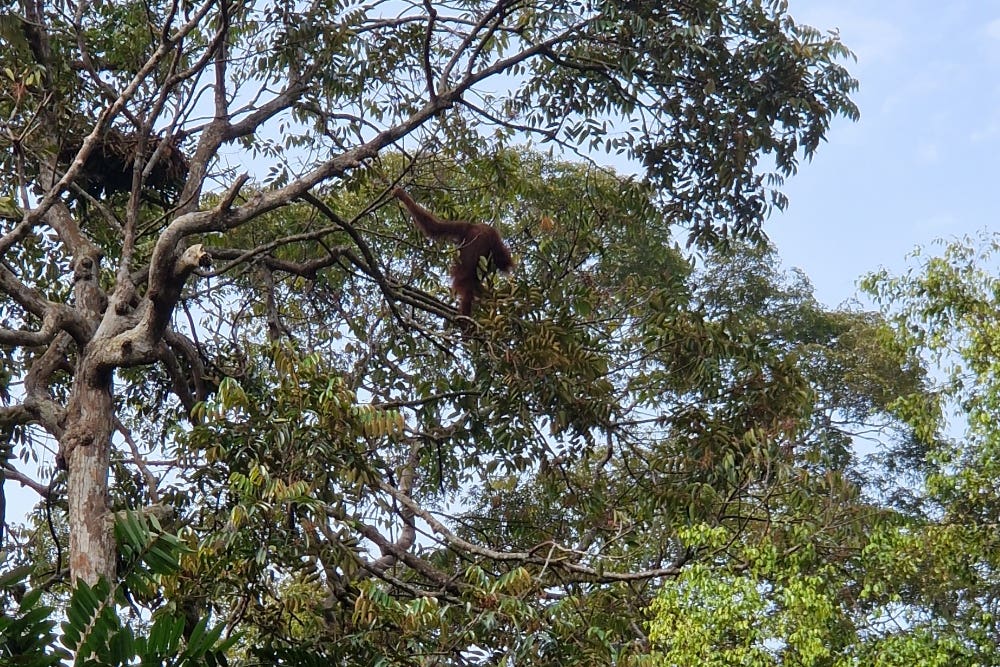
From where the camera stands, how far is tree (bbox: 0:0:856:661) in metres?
4.86

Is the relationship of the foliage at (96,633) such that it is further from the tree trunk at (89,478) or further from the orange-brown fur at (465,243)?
the orange-brown fur at (465,243)

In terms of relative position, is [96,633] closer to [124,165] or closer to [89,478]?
[89,478]

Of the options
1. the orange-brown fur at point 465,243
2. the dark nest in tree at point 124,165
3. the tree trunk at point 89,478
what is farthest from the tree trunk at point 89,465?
the orange-brown fur at point 465,243

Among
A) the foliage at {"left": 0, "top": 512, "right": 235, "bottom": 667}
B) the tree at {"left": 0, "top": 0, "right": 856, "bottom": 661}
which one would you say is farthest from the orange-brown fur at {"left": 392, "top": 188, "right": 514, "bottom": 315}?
the foliage at {"left": 0, "top": 512, "right": 235, "bottom": 667}

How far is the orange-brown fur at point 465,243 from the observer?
7.00 m

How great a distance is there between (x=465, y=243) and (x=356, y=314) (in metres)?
1.96

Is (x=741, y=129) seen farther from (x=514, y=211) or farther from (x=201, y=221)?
(x=514, y=211)

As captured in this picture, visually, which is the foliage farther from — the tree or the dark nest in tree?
the dark nest in tree

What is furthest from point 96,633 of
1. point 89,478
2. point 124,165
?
point 124,165

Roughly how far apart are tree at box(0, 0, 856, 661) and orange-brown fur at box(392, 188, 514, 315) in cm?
20

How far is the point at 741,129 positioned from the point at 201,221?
3.00m

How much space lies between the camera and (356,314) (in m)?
Answer: 8.74

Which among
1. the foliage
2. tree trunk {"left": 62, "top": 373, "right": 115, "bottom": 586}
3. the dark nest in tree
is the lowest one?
the foliage

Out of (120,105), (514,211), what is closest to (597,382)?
(120,105)
